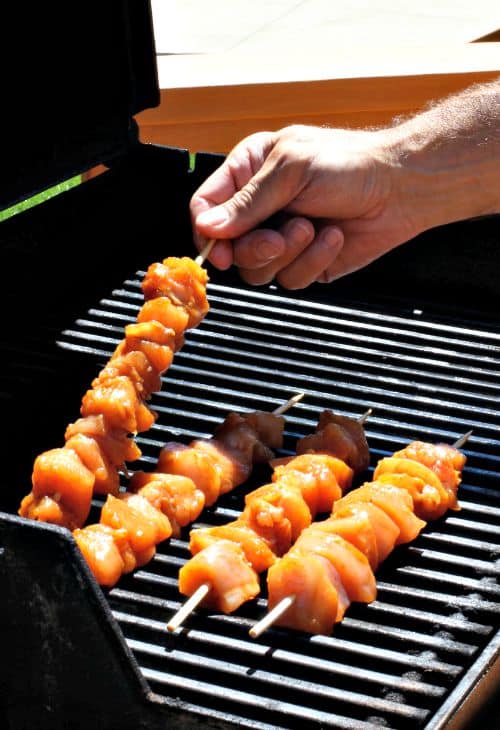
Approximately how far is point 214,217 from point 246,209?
0.12 meters

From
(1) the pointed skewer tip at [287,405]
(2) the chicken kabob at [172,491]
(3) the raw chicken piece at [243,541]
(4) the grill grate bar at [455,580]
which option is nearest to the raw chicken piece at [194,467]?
(2) the chicken kabob at [172,491]

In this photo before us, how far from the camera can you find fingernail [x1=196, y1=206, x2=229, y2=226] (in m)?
3.61

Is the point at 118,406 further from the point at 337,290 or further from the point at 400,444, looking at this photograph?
the point at 337,290

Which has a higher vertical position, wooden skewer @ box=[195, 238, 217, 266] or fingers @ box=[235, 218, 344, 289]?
wooden skewer @ box=[195, 238, 217, 266]

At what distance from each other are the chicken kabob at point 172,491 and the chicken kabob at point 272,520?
103 millimetres

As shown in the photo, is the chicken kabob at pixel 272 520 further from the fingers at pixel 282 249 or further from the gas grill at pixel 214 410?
the fingers at pixel 282 249

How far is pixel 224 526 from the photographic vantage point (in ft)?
10.3

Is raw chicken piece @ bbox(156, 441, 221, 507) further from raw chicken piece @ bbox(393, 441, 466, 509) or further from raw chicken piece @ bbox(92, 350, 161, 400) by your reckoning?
raw chicken piece @ bbox(393, 441, 466, 509)

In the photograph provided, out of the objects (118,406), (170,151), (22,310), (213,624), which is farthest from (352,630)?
(170,151)

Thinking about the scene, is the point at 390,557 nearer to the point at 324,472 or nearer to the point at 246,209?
the point at 324,472

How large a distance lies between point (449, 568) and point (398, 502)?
23 centimetres

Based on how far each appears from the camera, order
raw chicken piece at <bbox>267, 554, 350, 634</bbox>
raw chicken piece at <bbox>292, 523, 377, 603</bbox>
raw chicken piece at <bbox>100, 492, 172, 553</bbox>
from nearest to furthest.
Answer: raw chicken piece at <bbox>267, 554, 350, 634</bbox>, raw chicken piece at <bbox>292, 523, 377, 603</bbox>, raw chicken piece at <bbox>100, 492, 172, 553</bbox>

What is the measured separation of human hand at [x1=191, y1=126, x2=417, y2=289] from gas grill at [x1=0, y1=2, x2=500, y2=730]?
15.3 inches

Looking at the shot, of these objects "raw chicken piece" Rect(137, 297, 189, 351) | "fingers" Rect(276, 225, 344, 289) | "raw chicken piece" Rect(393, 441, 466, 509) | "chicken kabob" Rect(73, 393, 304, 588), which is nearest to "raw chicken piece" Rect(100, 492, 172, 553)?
"chicken kabob" Rect(73, 393, 304, 588)
